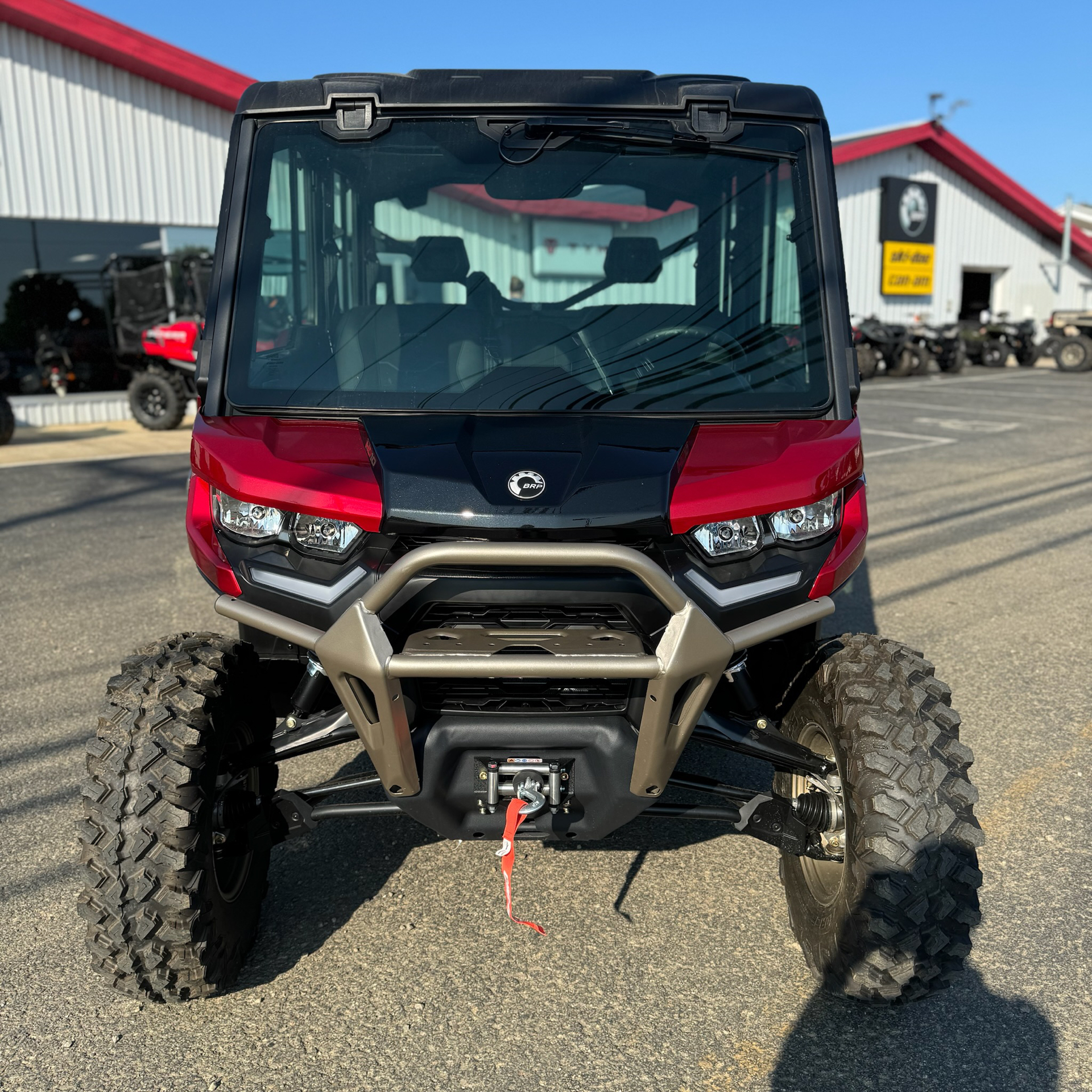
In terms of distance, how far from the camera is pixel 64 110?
15680 millimetres

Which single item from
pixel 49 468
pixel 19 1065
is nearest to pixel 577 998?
pixel 19 1065

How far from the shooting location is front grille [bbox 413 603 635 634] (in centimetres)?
251

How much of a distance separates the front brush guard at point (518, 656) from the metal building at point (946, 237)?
1005 inches

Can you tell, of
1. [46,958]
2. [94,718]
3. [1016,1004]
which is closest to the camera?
[1016,1004]

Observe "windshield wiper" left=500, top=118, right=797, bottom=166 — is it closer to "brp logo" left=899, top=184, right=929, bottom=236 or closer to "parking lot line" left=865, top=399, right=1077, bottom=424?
"parking lot line" left=865, top=399, right=1077, bottom=424

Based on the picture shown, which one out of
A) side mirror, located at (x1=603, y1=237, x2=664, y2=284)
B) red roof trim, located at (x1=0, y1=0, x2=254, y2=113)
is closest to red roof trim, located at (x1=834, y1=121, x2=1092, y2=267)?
red roof trim, located at (x1=0, y1=0, x2=254, y2=113)

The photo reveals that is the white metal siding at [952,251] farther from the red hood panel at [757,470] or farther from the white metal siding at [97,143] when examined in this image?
the red hood panel at [757,470]

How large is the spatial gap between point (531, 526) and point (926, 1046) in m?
1.56

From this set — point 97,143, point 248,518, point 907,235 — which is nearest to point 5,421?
point 97,143

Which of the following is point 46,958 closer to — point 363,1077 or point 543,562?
point 363,1077

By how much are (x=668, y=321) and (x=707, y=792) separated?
1313mm

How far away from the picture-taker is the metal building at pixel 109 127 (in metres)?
15.3

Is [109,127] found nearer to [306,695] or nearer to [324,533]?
[306,695]

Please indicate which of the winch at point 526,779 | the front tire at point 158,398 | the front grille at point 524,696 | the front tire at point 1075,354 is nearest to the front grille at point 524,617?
the front grille at point 524,696
